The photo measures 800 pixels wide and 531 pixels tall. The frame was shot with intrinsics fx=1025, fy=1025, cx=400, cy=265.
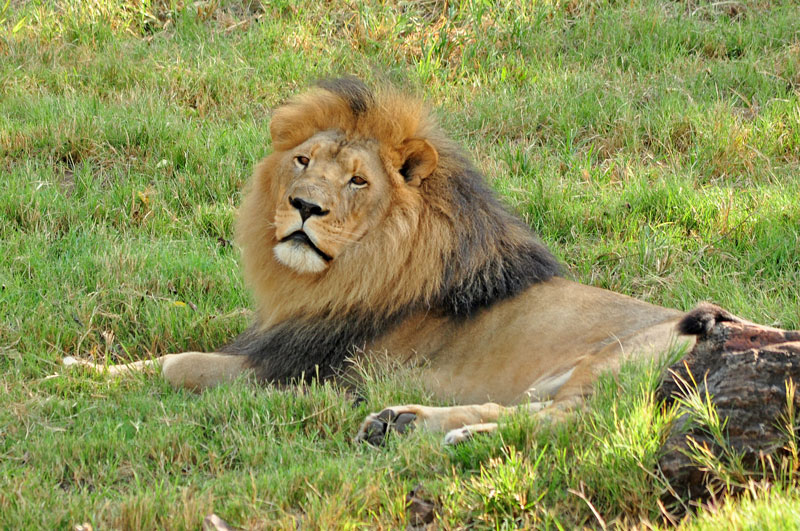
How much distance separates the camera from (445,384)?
14.0 feet

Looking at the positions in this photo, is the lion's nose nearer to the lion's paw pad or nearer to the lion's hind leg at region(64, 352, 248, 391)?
the lion's hind leg at region(64, 352, 248, 391)

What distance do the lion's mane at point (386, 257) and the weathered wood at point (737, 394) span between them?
49.7 inches

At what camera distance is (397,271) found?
4461 millimetres

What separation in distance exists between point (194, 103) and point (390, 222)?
4156mm

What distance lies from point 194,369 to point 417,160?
145 centimetres

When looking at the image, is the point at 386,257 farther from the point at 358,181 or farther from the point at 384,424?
the point at 384,424

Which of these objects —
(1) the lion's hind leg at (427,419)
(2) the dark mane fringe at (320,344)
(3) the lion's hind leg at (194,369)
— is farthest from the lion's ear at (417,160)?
(1) the lion's hind leg at (427,419)

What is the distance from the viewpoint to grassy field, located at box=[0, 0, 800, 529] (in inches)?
123

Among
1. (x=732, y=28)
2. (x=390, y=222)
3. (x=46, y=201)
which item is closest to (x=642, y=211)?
(x=390, y=222)

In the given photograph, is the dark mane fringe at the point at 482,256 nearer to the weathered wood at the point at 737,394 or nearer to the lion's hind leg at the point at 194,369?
the lion's hind leg at the point at 194,369

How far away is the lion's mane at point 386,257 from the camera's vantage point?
14.6 feet

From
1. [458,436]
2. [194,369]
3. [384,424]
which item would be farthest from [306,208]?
[458,436]

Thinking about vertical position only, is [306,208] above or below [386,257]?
above

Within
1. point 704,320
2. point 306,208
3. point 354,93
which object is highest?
point 354,93
